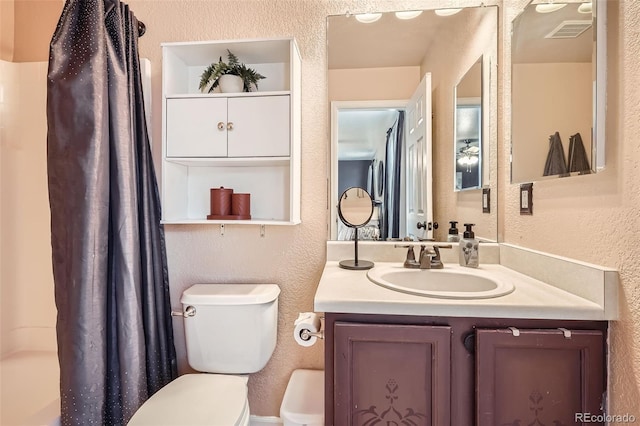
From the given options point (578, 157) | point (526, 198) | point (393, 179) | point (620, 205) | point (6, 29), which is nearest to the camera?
point (620, 205)

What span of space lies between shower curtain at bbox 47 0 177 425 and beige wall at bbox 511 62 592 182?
1.54 m

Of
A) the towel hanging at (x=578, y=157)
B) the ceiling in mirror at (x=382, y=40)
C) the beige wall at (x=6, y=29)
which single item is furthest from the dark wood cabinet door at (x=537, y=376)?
the beige wall at (x=6, y=29)

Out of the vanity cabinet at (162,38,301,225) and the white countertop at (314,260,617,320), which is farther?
the vanity cabinet at (162,38,301,225)

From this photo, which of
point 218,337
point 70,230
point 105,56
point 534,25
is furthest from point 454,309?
point 105,56

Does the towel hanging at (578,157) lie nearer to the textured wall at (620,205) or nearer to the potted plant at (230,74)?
the textured wall at (620,205)

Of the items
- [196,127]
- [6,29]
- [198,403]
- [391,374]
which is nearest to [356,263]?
[391,374]

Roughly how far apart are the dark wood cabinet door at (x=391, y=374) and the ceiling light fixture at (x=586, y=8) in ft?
3.27

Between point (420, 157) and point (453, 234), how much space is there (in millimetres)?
384

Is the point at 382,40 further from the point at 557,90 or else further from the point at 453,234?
the point at 453,234

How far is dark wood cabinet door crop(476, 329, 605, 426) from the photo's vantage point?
2.81 feet

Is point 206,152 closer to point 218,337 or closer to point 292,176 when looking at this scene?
point 292,176

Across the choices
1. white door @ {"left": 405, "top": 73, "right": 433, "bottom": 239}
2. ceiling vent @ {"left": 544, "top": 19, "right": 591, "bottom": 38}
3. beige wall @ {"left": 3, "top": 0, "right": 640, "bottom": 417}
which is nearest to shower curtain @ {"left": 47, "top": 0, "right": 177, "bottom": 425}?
beige wall @ {"left": 3, "top": 0, "right": 640, "bottom": 417}

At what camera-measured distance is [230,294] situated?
1375 millimetres
